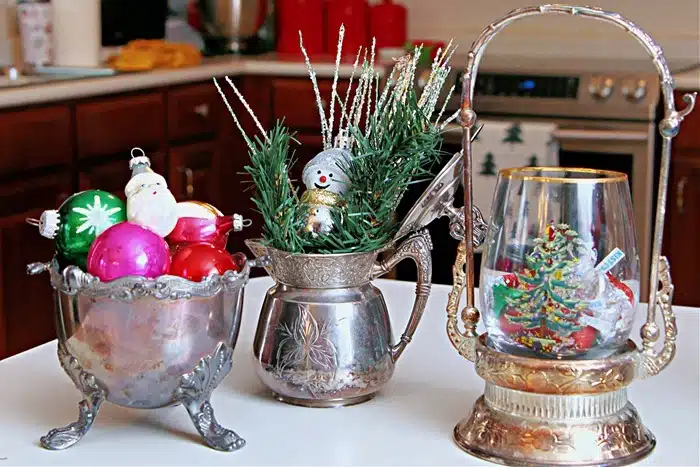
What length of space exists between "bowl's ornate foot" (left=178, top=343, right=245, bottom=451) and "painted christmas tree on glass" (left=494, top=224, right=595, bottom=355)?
24 centimetres

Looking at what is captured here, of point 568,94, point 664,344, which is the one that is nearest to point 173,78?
point 568,94

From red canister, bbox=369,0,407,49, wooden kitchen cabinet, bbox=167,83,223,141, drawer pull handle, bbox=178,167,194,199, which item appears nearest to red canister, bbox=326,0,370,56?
red canister, bbox=369,0,407,49

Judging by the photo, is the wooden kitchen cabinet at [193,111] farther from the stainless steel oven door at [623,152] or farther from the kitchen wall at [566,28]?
the kitchen wall at [566,28]

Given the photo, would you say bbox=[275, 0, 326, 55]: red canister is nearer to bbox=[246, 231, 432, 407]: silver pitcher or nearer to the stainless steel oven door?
the stainless steel oven door

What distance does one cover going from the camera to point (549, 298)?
2.85ft

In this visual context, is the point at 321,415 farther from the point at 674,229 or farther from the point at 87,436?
the point at 674,229

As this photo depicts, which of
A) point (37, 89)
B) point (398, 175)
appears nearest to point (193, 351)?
point (398, 175)

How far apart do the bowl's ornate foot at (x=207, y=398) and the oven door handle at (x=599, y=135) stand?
91.4 inches

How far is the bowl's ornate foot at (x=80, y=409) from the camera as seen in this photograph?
91 centimetres

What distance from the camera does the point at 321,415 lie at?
992mm

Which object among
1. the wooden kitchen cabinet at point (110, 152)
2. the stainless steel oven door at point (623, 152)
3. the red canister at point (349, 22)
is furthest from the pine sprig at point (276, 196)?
the red canister at point (349, 22)

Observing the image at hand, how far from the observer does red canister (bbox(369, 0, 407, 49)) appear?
12.6 feet

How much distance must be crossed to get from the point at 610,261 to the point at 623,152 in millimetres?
2297

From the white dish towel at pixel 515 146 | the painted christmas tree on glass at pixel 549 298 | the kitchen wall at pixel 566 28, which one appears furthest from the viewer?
the kitchen wall at pixel 566 28
